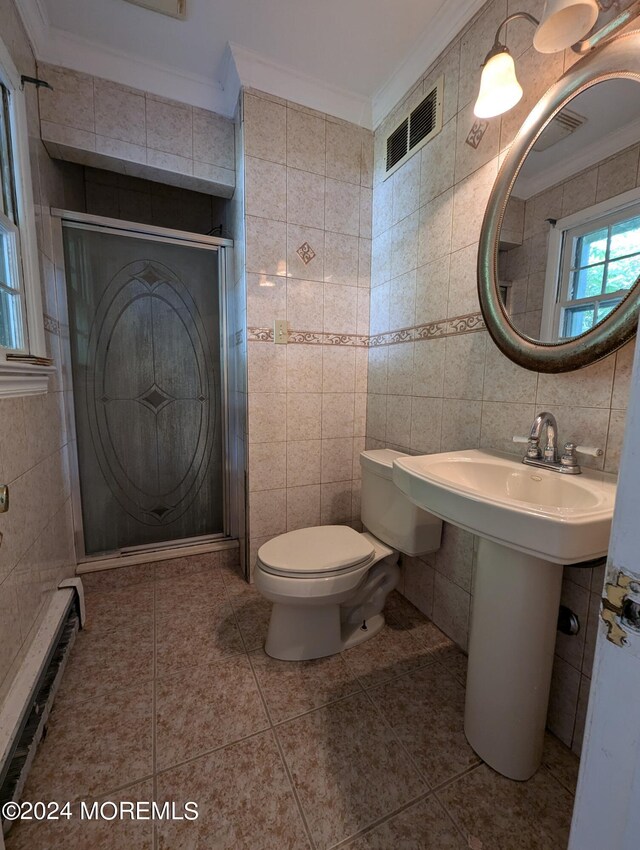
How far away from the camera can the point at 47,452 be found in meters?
1.45

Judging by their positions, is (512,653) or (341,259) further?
(341,259)

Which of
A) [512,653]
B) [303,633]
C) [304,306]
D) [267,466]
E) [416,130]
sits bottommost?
[303,633]

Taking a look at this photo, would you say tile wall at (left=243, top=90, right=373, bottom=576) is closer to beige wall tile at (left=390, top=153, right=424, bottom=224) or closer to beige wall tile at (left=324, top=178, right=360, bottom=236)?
beige wall tile at (left=324, top=178, right=360, bottom=236)

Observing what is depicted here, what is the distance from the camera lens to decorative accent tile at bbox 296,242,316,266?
69.9 inches

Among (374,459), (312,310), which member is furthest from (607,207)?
(312,310)

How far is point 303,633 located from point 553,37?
1.97m

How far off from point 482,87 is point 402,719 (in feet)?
6.49

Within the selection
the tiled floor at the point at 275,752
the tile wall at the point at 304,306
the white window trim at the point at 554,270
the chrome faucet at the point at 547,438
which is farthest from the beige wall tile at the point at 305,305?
the tiled floor at the point at 275,752

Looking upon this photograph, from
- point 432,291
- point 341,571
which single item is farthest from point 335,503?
point 432,291

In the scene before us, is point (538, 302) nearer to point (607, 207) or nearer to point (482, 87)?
point (607, 207)

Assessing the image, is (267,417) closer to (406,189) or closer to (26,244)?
(26,244)

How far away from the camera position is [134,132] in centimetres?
168

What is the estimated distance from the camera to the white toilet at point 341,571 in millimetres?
1258

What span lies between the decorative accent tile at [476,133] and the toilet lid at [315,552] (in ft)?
5.13
